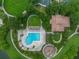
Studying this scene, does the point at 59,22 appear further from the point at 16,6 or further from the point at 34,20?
the point at 16,6

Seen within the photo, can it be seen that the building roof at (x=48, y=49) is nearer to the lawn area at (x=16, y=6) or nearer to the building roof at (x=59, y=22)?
the building roof at (x=59, y=22)

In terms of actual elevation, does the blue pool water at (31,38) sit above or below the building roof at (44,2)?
below

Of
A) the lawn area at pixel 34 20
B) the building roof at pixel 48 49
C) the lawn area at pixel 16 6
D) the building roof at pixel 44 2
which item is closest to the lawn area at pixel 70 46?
the building roof at pixel 48 49

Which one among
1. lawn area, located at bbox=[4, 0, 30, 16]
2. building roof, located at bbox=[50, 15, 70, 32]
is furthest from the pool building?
lawn area, located at bbox=[4, 0, 30, 16]

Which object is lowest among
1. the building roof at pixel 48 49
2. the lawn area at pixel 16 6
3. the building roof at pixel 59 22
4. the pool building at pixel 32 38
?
the building roof at pixel 48 49

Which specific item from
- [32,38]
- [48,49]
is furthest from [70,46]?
[32,38]

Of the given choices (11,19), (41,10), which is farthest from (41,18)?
(11,19)

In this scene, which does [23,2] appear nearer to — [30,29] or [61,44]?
[30,29]
